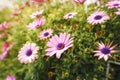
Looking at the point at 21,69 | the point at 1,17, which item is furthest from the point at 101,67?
the point at 1,17

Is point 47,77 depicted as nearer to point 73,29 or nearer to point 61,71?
point 61,71

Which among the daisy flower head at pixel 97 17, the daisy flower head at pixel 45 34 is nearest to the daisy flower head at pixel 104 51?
the daisy flower head at pixel 97 17

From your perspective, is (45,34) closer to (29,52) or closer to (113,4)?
(29,52)

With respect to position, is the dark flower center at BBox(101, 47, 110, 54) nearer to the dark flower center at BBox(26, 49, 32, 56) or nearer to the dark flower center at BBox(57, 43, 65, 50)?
the dark flower center at BBox(57, 43, 65, 50)

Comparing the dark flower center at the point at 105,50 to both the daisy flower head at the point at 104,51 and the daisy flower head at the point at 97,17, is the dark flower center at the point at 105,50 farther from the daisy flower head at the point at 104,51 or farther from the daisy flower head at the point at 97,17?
the daisy flower head at the point at 97,17

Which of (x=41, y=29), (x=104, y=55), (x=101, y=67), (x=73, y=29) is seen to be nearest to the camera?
(x=104, y=55)

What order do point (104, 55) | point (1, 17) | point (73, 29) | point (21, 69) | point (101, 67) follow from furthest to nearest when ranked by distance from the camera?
point (1, 17) → point (21, 69) → point (73, 29) → point (101, 67) → point (104, 55)

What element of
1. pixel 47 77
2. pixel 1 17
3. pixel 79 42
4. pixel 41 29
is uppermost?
pixel 1 17

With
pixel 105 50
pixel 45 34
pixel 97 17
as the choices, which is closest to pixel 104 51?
pixel 105 50
